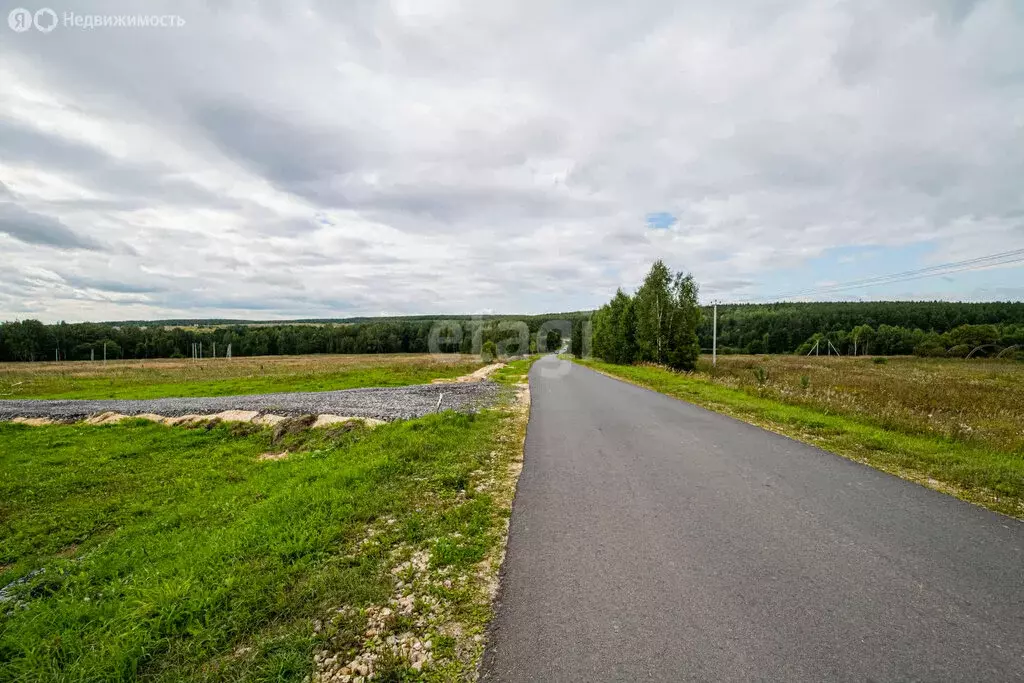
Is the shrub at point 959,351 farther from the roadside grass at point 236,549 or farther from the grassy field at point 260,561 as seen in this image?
the roadside grass at point 236,549

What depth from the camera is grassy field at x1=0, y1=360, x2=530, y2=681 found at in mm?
3357

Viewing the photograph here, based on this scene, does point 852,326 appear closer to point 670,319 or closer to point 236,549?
point 670,319

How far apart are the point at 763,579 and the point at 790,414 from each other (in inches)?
405

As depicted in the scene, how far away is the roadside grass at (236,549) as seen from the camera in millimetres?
3408

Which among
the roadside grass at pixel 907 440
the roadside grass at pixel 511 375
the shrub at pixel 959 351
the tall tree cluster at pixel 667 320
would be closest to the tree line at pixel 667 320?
the tall tree cluster at pixel 667 320

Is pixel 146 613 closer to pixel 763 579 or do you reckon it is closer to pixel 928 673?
pixel 763 579

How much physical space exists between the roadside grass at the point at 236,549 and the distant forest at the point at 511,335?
57.6 m

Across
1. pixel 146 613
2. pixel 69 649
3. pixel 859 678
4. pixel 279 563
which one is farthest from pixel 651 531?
pixel 69 649

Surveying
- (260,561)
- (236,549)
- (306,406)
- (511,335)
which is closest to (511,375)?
(306,406)

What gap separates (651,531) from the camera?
17.0 feet

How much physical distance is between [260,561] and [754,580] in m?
4.94

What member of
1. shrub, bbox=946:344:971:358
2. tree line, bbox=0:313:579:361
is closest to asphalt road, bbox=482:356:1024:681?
tree line, bbox=0:313:579:361

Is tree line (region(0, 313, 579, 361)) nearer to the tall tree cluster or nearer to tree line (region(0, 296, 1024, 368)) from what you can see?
tree line (region(0, 296, 1024, 368))

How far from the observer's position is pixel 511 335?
7606 cm
